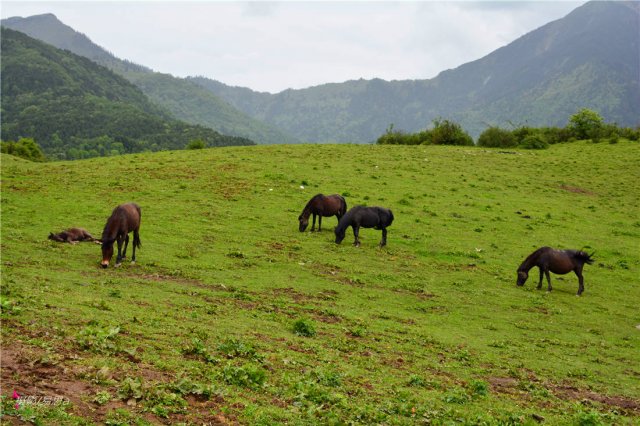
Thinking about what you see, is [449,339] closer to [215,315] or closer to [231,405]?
[215,315]

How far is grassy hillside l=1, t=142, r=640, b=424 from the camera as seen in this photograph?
7840 millimetres

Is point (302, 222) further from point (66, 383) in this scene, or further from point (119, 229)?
point (66, 383)

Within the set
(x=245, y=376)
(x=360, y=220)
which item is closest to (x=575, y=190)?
(x=360, y=220)

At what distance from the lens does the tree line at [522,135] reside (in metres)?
60.9

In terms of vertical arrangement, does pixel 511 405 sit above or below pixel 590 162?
below

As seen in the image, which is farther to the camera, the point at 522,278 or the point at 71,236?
the point at 522,278

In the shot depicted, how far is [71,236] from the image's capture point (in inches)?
765

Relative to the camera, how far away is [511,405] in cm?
931

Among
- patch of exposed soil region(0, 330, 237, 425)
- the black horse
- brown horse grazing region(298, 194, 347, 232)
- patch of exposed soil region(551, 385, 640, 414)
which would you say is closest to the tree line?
brown horse grazing region(298, 194, 347, 232)

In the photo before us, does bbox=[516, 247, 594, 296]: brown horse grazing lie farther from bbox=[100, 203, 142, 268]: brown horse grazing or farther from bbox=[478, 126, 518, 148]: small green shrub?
bbox=[478, 126, 518, 148]: small green shrub

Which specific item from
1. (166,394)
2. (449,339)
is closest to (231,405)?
(166,394)

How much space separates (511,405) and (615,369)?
16.4 feet

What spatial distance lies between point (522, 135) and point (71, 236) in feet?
183

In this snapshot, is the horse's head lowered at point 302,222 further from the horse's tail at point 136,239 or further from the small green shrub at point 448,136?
the small green shrub at point 448,136
